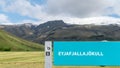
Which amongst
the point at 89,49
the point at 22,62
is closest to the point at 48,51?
the point at 89,49

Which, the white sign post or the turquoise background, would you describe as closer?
the white sign post

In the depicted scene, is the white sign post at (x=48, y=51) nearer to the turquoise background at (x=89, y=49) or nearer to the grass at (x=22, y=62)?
the turquoise background at (x=89, y=49)

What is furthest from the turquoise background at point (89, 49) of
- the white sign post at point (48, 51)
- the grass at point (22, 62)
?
the grass at point (22, 62)

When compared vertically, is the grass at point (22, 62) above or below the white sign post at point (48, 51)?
below

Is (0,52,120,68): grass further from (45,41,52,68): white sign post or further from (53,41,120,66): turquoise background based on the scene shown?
(45,41,52,68): white sign post

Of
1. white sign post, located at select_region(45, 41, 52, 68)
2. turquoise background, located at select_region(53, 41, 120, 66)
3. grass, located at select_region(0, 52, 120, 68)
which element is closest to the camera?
white sign post, located at select_region(45, 41, 52, 68)

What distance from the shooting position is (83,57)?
16.6 metres

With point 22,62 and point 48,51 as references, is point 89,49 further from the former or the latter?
point 22,62

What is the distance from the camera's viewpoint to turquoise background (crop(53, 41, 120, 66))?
1636cm

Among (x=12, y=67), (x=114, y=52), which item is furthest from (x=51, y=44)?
(x=12, y=67)

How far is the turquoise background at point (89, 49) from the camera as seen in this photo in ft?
53.7

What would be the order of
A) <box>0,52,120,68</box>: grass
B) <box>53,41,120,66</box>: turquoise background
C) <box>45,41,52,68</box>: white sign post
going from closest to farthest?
<box>45,41,52,68</box>: white sign post, <box>53,41,120,66</box>: turquoise background, <box>0,52,120,68</box>: grass

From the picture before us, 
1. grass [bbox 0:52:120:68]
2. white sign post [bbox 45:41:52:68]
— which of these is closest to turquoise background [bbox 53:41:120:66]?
white sign post [bbox 45:41:52:68]

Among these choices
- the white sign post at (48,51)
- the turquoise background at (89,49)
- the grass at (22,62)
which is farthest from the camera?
the grass at (22,62)
